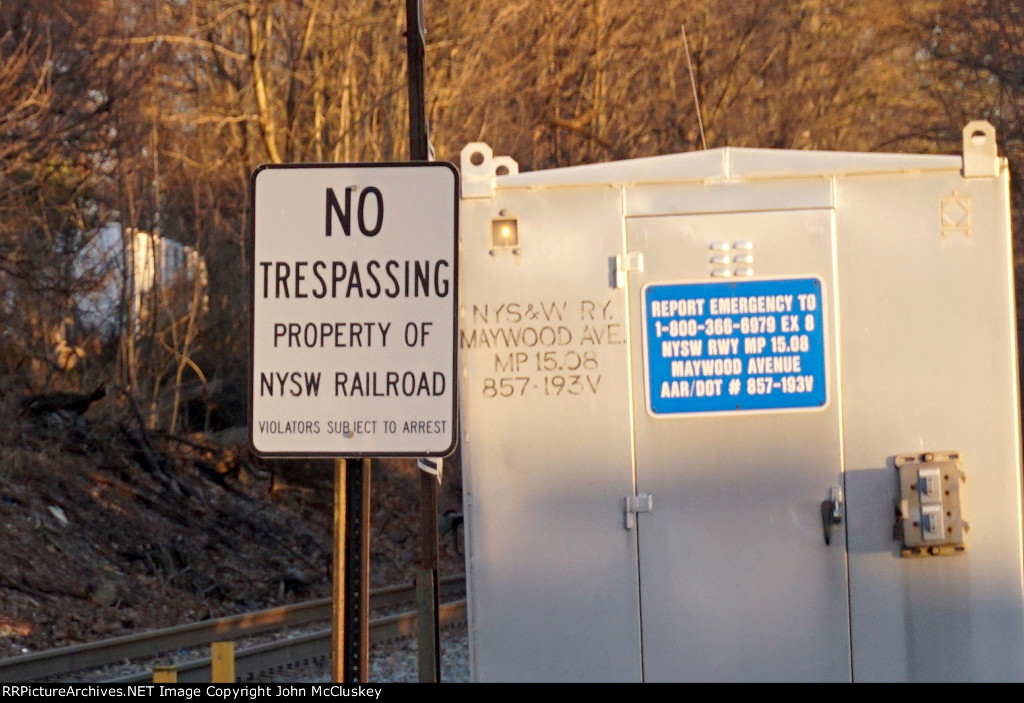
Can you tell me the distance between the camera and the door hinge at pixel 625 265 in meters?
4.59

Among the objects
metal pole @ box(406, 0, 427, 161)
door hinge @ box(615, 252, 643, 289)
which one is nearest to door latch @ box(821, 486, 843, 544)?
door hinge @ box(615, 252, 643, 289)

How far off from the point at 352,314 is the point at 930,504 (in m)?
2.21

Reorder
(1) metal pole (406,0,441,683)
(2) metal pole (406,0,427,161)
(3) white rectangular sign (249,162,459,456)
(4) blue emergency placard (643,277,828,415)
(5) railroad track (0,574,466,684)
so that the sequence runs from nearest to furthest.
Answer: (3) white rectangular sign (249,162,459,456)
(4) blue emergency placard (643,277,828,415)
(1) metal pole (406,0,441,683)
(2) metal pole (406,0,427,161)
(5) railroad track (0,574,466,684)

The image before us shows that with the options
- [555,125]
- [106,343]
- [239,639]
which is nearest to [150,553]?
[239,639]

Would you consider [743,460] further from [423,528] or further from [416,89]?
[416,89]

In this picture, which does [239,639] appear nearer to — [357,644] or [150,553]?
[150,553]

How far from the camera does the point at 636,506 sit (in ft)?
14.9

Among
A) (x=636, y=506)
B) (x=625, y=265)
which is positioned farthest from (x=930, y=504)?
(x=625, y=265)

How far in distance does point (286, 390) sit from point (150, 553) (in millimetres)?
10440

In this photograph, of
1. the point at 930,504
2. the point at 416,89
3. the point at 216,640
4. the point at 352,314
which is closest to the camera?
the point at 352,314

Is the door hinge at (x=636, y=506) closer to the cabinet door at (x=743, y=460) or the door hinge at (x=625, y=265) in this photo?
the cabinet door at (x=743, y=460)

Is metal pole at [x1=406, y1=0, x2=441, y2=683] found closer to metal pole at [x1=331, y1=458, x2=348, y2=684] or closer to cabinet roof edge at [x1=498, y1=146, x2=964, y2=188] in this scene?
metal pole at [x1=331, y1=458, x2=348, y2=684]

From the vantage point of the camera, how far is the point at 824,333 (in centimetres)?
454

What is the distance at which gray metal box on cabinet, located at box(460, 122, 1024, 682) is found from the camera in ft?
14.8
